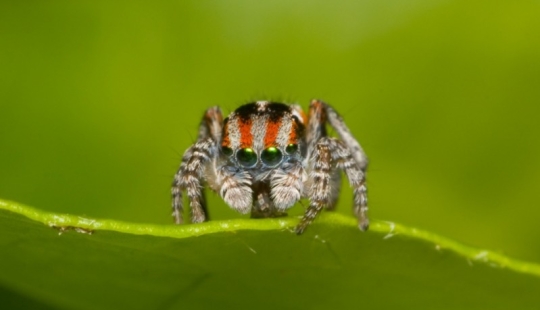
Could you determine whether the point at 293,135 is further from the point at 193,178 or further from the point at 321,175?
the point at 193,178

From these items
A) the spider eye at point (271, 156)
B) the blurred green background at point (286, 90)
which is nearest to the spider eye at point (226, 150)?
the spider eye at point (271, 156)

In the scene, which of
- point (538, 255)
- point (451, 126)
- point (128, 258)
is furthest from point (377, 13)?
point (128, 258)

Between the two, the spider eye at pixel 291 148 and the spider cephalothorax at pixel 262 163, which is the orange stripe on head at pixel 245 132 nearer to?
the spider cephalothorax at pixel 262 163

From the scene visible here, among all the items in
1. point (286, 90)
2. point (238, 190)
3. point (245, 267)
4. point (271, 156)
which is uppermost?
point (286, 90)

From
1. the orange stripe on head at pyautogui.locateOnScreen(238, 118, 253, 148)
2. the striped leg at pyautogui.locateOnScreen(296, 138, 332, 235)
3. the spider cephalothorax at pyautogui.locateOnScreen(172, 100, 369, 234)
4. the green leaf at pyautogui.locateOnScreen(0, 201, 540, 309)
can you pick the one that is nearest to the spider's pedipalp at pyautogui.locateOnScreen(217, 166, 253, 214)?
the spider cephalothorax at pyautogui.locateOnScreen(172, 100, 369, 234)

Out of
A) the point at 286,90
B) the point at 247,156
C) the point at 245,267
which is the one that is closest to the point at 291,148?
the point at 247,156

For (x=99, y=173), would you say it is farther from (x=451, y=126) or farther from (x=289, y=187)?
(x=451, y=126)

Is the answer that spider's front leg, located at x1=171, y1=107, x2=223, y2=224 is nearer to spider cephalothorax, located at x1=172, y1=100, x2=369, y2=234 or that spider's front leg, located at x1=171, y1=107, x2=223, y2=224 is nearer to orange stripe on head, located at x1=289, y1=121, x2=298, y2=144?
spider cephalothorax, located at x1=172, y1=100, x2=369, y2=234
